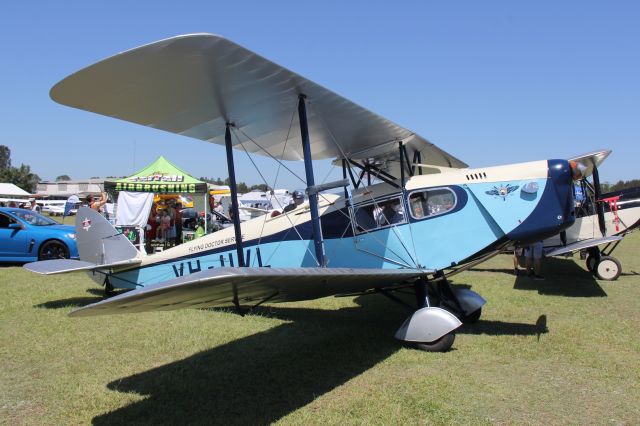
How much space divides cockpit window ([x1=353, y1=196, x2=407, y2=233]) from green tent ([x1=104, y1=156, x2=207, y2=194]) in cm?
1137

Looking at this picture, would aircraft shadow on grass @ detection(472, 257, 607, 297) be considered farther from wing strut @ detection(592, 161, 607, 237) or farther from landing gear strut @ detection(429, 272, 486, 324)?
landing gear strut @ detection(429, 272, 486, 324)

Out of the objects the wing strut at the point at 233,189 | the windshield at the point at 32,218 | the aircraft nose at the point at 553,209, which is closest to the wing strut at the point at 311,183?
the wing strut at the point at 233,189

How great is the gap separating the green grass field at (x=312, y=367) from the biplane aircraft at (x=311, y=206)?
2.01ft

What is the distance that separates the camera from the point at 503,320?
634cm

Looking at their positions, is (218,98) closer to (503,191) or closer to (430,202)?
(430,202)

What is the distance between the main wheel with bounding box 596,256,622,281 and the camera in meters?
9.89

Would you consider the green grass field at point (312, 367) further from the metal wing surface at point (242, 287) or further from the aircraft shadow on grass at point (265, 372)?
the metal wing surface at point (242, 287)

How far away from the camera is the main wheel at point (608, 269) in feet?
32.4

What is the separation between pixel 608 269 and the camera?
10.0 metres

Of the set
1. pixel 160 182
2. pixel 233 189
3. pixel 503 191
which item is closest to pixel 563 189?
pixel 503 191

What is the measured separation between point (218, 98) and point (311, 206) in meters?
1.54

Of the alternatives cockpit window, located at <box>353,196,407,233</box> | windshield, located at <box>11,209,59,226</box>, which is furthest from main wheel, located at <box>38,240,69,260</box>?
cockpit window, located at <box>353,196,407,233</box>

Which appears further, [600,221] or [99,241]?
[600,221]

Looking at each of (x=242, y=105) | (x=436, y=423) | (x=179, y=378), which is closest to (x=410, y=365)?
(x=436, y=423)
